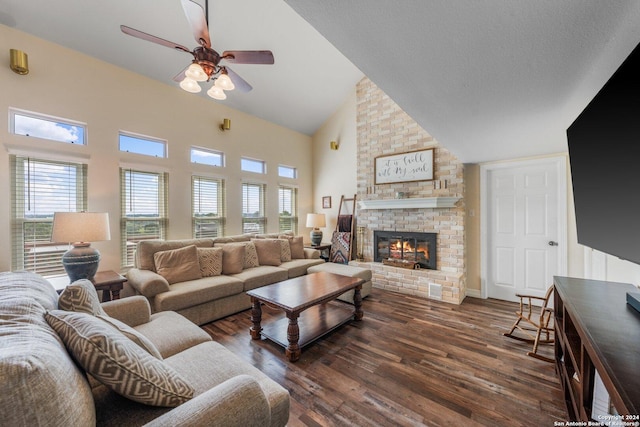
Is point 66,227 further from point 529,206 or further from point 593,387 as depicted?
point 529,206

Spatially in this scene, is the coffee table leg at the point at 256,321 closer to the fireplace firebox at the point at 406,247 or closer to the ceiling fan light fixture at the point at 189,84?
the ceiling fan light fixture at the point at 189,84

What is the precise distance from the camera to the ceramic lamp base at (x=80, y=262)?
7.98ft

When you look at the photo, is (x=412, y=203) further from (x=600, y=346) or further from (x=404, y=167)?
(x=600, y=346)

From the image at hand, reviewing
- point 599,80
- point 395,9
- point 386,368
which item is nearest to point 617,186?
point 599,80

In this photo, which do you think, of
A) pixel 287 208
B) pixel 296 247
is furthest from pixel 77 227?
pixel 287 208

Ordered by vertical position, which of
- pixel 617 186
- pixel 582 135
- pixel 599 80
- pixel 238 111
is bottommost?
pixel 617 186

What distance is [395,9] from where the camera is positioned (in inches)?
37.4

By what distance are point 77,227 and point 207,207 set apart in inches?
72.8

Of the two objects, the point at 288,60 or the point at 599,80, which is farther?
the point at 288,60

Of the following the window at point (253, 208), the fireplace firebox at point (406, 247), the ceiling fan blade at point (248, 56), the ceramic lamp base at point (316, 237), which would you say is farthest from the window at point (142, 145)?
the fireplace firebox at point (406, 247)

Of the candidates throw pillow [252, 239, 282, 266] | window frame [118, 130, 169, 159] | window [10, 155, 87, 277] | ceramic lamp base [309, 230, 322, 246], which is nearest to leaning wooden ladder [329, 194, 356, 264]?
ceramic lamp base [309, 230, 322, 246]

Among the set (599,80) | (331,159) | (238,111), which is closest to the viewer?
(599,80)

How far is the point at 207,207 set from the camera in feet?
13.7

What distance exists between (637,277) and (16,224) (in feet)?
18.2
